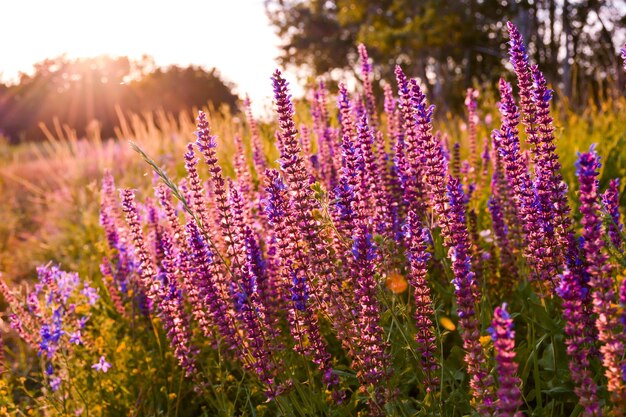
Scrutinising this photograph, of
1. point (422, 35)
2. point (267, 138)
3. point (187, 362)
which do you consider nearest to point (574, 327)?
point (187, 362)

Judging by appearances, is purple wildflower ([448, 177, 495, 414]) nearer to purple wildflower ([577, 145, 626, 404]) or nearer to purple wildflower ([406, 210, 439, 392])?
purple wildflower ([406, 210, 439, 392])

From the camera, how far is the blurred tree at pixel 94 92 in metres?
55.4

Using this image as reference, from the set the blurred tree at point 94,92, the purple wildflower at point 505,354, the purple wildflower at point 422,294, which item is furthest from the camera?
the blurred tree at point 94,92

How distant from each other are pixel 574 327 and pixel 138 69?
61792 mm

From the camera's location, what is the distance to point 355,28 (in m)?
35.1

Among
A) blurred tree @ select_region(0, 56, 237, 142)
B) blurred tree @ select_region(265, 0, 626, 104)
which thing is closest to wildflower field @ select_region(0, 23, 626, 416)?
blurred tree @ select_region(265, 0, 626, 104)

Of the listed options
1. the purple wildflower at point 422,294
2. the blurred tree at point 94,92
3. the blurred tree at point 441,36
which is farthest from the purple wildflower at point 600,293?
the blurred tree at point 94,92

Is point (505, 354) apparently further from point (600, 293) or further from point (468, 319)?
point (468, 319)

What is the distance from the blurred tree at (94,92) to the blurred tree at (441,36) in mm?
19839

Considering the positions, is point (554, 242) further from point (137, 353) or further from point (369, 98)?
point (137, 353)

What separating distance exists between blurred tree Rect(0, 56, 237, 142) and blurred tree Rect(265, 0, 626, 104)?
781 inches

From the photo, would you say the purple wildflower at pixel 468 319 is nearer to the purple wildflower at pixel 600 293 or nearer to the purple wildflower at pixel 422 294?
the purple wildflower at pixel 422 294

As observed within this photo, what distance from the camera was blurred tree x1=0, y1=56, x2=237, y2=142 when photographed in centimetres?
5544

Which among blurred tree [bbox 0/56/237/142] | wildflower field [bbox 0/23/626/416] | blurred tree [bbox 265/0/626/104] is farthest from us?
blurred tree [bbox 0/56/237/142]
